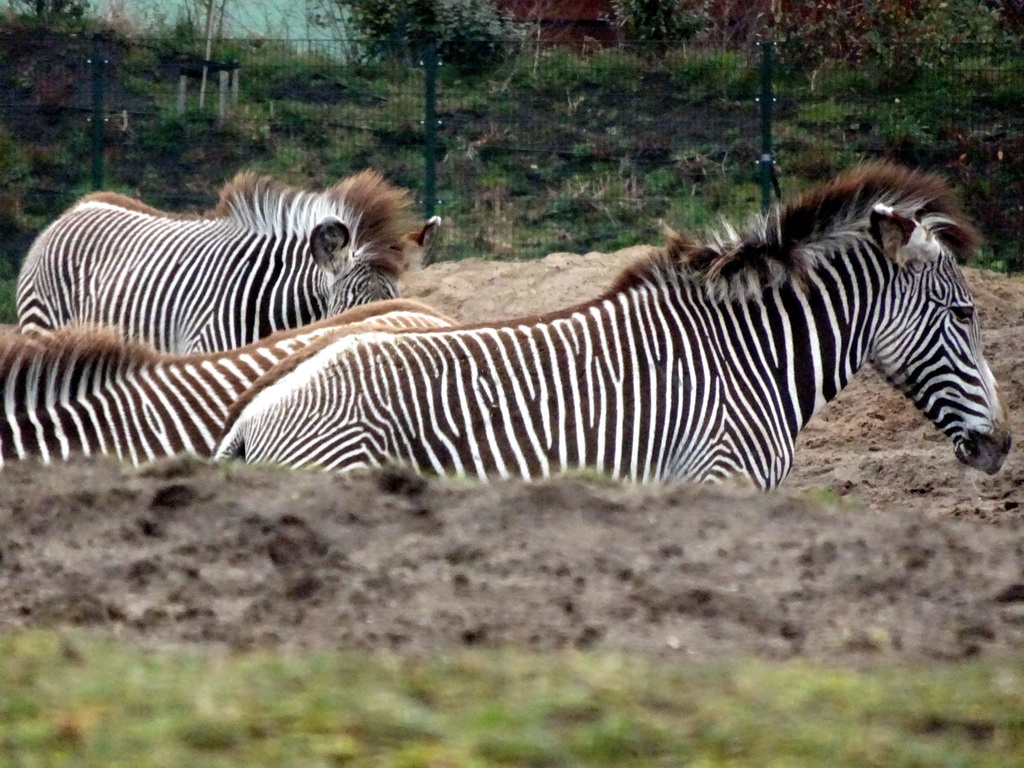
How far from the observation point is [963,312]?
22.9 feet

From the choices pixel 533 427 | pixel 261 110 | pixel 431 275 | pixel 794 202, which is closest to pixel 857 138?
pixel 431 275

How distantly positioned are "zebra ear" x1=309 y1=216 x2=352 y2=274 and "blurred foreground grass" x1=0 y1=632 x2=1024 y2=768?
283 inches

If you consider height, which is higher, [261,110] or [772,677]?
[261,110]

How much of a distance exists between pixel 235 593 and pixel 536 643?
90 cm

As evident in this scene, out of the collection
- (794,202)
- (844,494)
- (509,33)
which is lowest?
(844,494)

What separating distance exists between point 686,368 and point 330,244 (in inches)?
185

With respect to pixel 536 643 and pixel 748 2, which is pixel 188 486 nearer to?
pixel 536 643

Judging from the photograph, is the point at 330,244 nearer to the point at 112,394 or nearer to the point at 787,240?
the point at 112,394

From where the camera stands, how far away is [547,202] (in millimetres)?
17859

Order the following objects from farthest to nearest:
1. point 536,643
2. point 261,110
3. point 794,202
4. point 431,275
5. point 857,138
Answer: point 261,110 → point 857,138 → point 431,275 → point 794,202 → point 536,643

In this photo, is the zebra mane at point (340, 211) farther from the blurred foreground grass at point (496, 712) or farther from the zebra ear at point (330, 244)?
the blurred foreground grass at point (496, 712)

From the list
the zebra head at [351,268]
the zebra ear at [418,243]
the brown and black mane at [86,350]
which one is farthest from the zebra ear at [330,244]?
the brown and black mane at [86,350]

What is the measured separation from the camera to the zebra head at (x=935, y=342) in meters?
6.82

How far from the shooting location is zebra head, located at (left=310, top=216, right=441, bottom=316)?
410 inches
